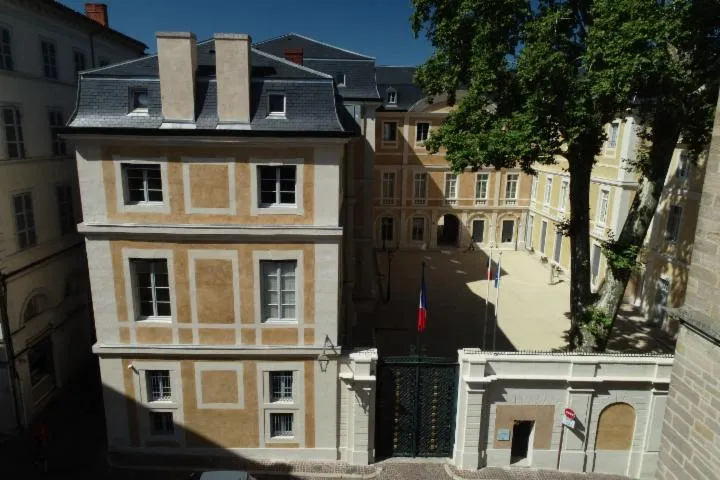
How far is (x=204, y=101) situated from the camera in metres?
13.9

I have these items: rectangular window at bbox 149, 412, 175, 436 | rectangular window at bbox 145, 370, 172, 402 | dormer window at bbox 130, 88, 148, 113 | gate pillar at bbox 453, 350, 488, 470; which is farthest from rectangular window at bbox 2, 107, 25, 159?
gate pillar at bbox 453, 350, 488, 470

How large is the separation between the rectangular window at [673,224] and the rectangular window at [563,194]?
35.3ft

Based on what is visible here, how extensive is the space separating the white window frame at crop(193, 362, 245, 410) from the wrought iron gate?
4425 millimetres

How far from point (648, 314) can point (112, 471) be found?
88.7 feet

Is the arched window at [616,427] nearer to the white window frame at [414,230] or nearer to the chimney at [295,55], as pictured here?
the chimney at [295,55]

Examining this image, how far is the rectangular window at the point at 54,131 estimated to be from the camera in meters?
19.7

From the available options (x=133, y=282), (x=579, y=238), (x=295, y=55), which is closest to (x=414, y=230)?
(x=295, y=55)

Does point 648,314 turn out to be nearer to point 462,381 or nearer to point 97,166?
point 462,381

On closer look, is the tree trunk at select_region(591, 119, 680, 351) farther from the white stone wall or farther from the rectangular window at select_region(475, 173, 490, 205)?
the rectangular window at select_region(475, 173, 490, 205)

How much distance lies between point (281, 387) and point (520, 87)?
12.4m

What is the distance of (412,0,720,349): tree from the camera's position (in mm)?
13234

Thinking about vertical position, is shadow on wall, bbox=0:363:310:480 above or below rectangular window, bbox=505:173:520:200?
below

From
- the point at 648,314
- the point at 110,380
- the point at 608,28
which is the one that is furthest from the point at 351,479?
the point at 648,314

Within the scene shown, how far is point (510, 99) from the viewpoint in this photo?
16109 millimetres
